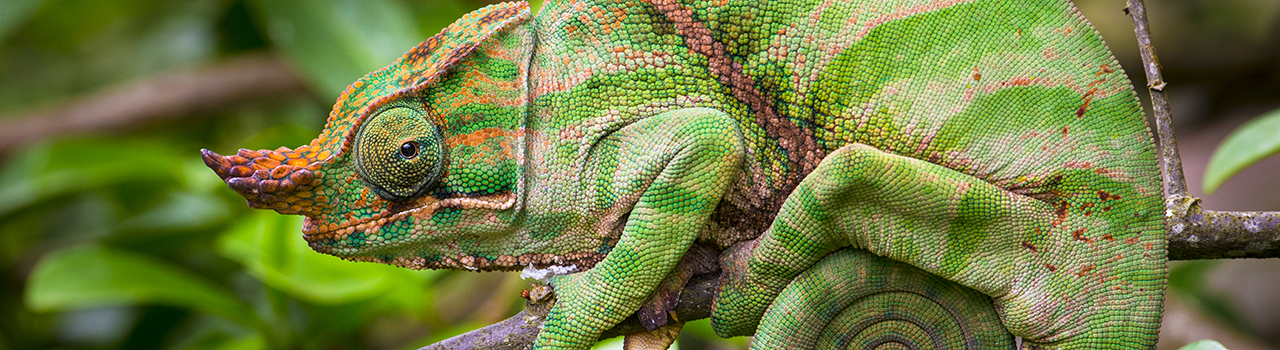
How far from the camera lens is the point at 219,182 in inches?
128

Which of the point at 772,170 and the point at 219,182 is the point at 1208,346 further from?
the point at 219,182

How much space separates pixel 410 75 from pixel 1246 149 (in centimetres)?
198

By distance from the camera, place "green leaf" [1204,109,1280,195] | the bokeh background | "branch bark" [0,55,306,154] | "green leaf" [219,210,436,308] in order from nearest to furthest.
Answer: "green leaf" [1204,109,1280,195]
"green leaf" [219,210,436,308]
the bokeh background
"branch bark" [0,55,306,154]

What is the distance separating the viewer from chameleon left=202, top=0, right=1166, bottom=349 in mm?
1404

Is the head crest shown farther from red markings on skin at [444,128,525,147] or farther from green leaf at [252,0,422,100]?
green leaf at [252,0,422,100]

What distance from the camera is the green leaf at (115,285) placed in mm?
2680

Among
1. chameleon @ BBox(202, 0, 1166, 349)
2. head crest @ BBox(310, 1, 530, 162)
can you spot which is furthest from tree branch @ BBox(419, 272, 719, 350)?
head crest @ BBox(310, 1, 530, 162)

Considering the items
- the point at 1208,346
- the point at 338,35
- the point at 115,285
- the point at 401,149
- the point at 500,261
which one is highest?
the point at 338,35

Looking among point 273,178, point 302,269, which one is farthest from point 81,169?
point 273,178

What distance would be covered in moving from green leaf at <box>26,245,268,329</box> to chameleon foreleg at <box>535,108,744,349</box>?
1.78 meters

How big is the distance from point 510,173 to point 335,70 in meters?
2.01

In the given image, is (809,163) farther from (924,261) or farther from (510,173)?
(510,173)

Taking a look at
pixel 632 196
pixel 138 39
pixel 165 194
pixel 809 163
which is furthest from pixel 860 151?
pixel 138 39

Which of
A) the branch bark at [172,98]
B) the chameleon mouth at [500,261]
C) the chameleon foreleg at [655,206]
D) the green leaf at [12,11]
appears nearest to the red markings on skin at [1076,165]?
the chameleon foreleg at [655,206]
